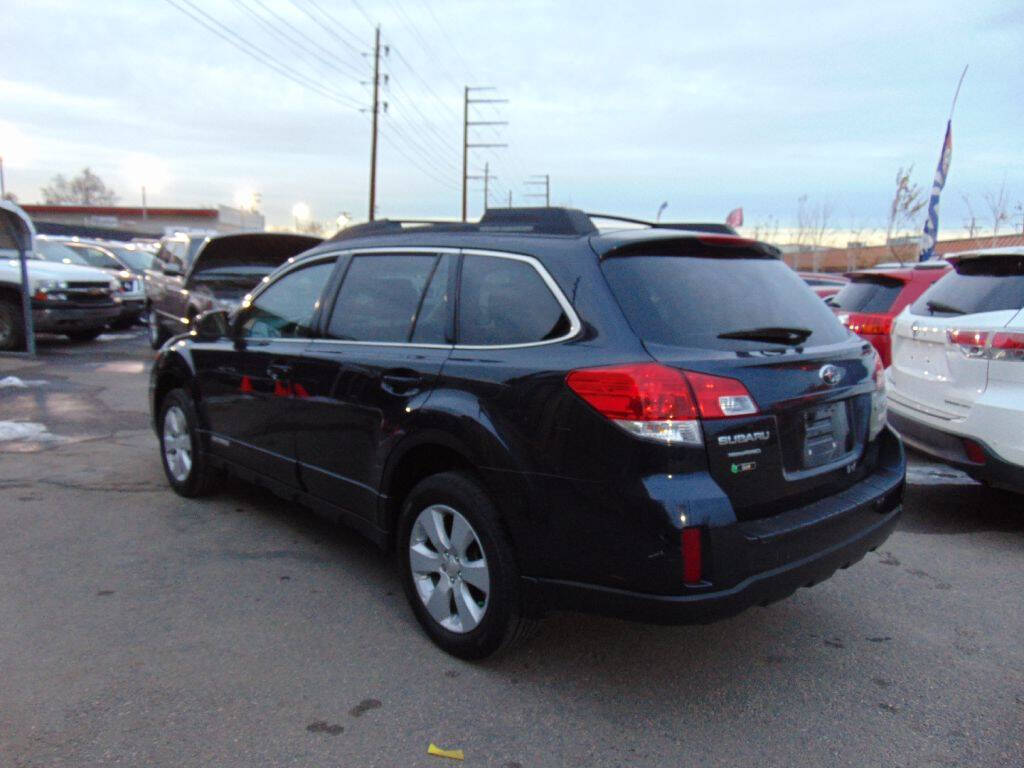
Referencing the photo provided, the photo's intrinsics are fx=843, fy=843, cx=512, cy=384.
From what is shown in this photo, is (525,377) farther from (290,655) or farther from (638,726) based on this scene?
(290,655)

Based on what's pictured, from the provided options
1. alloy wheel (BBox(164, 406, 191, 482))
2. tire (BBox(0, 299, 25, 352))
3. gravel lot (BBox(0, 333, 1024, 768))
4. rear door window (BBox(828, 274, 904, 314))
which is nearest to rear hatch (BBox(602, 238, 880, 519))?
gravel lot (BBox(0, 333, 1024, 768))

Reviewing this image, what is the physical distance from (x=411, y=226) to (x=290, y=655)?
2.09 meters

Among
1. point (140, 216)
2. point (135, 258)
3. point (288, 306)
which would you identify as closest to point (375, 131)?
point (135, 258)

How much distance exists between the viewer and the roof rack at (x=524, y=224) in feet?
11.2

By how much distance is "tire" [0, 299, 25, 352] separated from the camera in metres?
12.7

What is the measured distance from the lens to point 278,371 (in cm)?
450

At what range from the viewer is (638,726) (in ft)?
9.77

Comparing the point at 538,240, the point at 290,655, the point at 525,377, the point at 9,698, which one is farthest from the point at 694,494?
the point at 9,698

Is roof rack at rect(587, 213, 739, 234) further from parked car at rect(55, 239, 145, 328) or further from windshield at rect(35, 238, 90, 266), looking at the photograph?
windshield at rect(35, 238, 90, 266)

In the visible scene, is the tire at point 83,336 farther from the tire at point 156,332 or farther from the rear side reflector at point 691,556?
the rear side reflector at point 691,556

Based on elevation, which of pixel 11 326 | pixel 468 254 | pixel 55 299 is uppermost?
pixel 468 254

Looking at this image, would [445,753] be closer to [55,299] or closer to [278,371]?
[278,371]

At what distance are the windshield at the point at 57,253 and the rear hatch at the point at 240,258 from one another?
670 cm

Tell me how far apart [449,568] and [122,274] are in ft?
48.1
